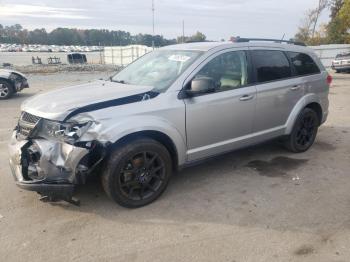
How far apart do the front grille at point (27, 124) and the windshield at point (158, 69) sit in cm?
132

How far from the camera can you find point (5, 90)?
12188 millimetres

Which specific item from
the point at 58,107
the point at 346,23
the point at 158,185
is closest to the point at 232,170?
the point at 158,185

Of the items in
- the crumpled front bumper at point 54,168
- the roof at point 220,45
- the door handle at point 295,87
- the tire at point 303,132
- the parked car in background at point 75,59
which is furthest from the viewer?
the parked car in background at point 75,59

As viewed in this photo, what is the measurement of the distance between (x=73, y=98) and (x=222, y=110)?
71.5 inches

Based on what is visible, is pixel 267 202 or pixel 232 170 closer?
pixel 267 202

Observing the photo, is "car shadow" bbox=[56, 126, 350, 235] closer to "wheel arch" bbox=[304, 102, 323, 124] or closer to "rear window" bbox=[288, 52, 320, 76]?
"wheel arch" bbox=[304, 102, 323, 124]

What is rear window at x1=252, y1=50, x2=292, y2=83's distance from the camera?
5.12m

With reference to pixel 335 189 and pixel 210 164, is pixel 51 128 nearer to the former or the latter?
pixel 210 164

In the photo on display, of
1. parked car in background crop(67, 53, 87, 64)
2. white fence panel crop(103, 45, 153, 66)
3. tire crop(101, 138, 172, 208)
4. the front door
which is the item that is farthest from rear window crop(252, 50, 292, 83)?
parked car in background crop(67, 53, 87, 64)

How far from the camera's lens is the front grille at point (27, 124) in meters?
3.91

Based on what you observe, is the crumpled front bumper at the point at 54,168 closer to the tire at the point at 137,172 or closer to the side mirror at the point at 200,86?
the tire at the point at 137,172

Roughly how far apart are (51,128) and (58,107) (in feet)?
0.76

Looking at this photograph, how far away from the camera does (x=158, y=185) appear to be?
4.27m

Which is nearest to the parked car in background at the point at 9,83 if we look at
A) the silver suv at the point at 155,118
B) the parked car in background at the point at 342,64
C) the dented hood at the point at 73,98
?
the silver suv at the point at 155,118
